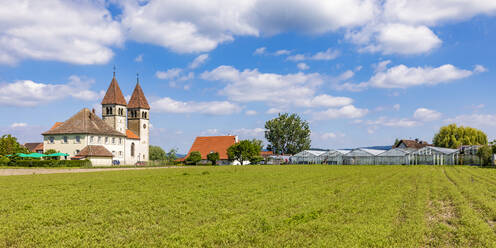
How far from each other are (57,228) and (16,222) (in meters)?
1.53

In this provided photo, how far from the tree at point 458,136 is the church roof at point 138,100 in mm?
81545

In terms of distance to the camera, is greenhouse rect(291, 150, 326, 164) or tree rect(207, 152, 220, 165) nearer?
tree rect(207, 152, 220, 165)

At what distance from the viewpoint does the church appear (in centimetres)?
7294

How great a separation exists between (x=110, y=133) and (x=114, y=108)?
10.0 metres

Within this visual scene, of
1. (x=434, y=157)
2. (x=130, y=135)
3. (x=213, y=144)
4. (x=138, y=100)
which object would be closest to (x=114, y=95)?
(x=138, y=100)

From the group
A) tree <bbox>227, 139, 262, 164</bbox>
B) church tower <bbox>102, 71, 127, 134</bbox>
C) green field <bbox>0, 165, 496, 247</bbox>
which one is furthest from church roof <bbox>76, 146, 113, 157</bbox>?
green field <bbox>0, 165, 496, 247</bbox>

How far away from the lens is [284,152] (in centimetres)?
11281

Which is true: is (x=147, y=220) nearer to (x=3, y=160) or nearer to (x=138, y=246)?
(x=138, y=246)

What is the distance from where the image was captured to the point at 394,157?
7075cm

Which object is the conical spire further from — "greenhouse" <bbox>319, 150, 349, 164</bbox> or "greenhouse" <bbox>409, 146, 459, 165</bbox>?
"greenhouse" <bbox>409, 146, 459, 165</bbox>

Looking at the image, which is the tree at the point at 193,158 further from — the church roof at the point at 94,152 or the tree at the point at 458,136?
the tree at the point at 458,136

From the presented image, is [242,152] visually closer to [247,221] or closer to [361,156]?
[361,156]

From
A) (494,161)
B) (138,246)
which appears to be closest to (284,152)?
(494,161)

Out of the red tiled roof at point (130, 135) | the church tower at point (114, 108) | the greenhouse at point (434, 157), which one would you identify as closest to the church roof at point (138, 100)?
the church tower at point (114, 108)
